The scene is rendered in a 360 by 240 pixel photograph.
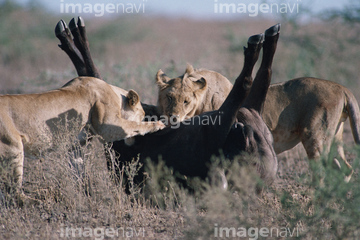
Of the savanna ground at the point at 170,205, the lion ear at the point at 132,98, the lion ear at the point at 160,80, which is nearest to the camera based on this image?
the savanna ground at the point at 170,205

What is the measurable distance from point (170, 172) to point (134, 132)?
0.56m

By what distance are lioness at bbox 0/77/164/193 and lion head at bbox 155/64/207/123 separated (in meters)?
0.67

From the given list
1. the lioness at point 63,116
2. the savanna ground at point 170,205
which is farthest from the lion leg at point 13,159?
the savanna ground at point 170,205

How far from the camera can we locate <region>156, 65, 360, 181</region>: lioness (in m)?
5.64

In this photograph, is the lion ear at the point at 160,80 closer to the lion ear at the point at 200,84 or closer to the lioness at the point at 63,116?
the lion ear at the point at 200,84

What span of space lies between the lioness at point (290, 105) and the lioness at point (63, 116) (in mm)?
799

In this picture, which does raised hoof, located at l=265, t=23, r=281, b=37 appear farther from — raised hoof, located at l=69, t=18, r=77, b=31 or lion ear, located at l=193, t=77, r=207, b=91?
raised hoof, located at l=69, t=18, r=77, b=31

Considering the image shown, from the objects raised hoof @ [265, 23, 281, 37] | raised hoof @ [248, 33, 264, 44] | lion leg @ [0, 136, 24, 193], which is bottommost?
lion leg @ [0, 136, 24, 193]

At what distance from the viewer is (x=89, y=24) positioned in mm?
24500

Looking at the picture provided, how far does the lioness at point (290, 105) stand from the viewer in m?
5.64

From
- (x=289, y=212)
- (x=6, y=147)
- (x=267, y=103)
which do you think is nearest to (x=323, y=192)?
(x=289, y=212)

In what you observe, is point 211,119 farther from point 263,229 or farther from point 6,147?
point 6,147

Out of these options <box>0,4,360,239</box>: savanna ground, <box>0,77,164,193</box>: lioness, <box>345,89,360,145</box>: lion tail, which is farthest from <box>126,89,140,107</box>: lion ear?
<box>345,89,360,145</box>: lion tail

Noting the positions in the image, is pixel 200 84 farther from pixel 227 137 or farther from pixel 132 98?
pixel 227 137
